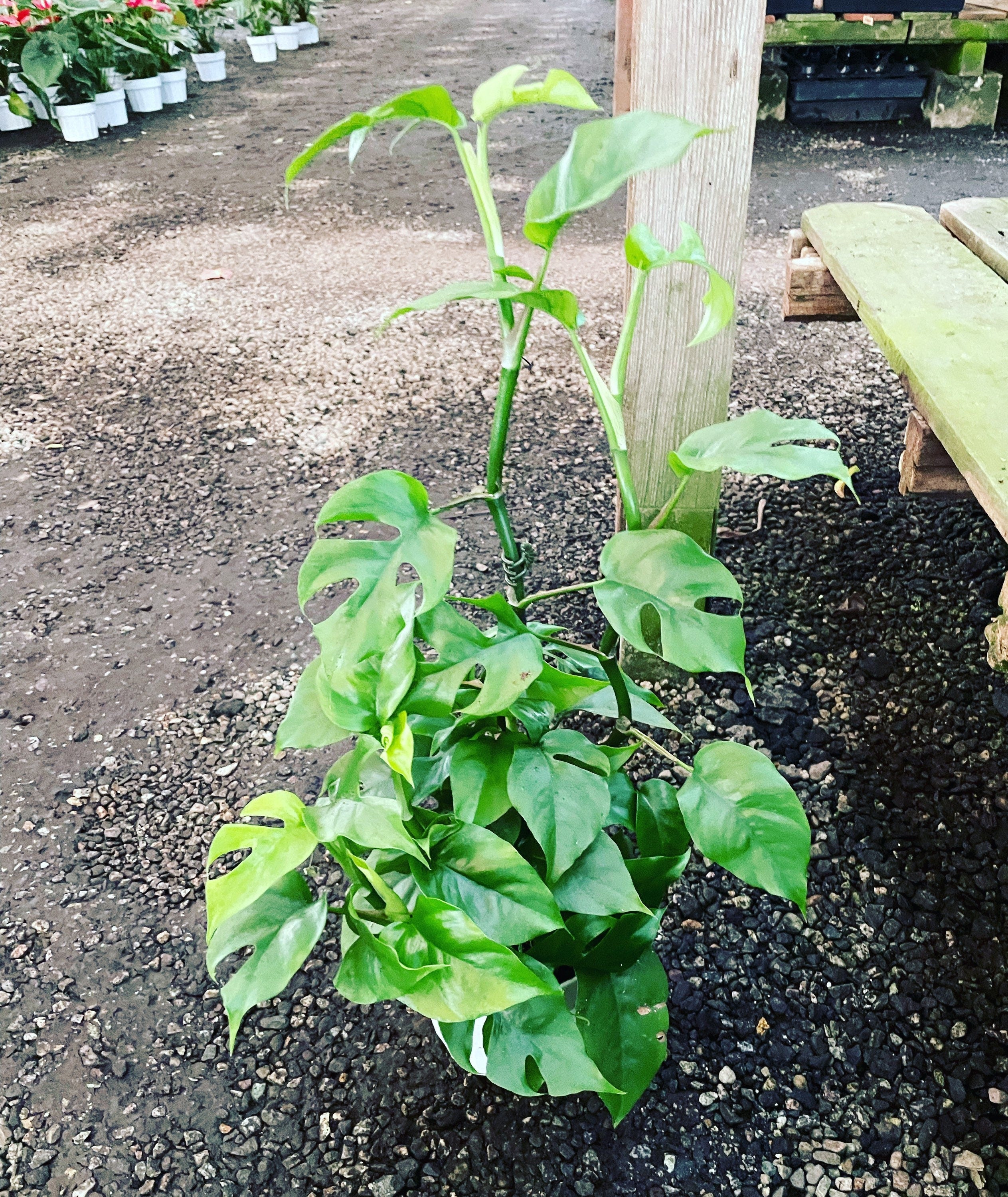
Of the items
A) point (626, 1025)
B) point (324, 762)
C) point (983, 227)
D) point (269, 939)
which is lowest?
point (324, 762)

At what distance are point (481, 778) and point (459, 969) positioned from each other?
0.60 ft

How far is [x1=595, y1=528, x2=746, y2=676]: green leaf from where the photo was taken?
832mm

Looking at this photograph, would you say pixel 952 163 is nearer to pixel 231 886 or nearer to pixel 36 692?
pixel 36 692

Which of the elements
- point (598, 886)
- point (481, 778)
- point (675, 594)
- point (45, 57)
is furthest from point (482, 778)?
point (45, 57)

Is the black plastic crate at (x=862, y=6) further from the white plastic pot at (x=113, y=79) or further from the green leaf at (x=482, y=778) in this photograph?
the green leaf at (x=482, y=778)

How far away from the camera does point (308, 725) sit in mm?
906

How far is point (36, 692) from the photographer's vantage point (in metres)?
1.74

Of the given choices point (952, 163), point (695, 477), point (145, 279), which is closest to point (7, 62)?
point (145, 279)

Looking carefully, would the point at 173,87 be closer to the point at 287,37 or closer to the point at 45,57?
the point at 45,57

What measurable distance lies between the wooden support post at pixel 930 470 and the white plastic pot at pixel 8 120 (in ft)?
17.5

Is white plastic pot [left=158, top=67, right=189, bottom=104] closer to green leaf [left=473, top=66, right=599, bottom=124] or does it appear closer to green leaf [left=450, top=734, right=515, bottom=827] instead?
green leaf [left=473, top=66, right=599, bottom=124]

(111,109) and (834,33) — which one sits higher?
(834,33)

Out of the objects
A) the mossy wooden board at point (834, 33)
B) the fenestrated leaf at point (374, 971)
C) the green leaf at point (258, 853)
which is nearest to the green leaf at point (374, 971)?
the fenestrated leaf at point (374, 971)

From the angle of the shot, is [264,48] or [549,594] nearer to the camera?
[549,594]
